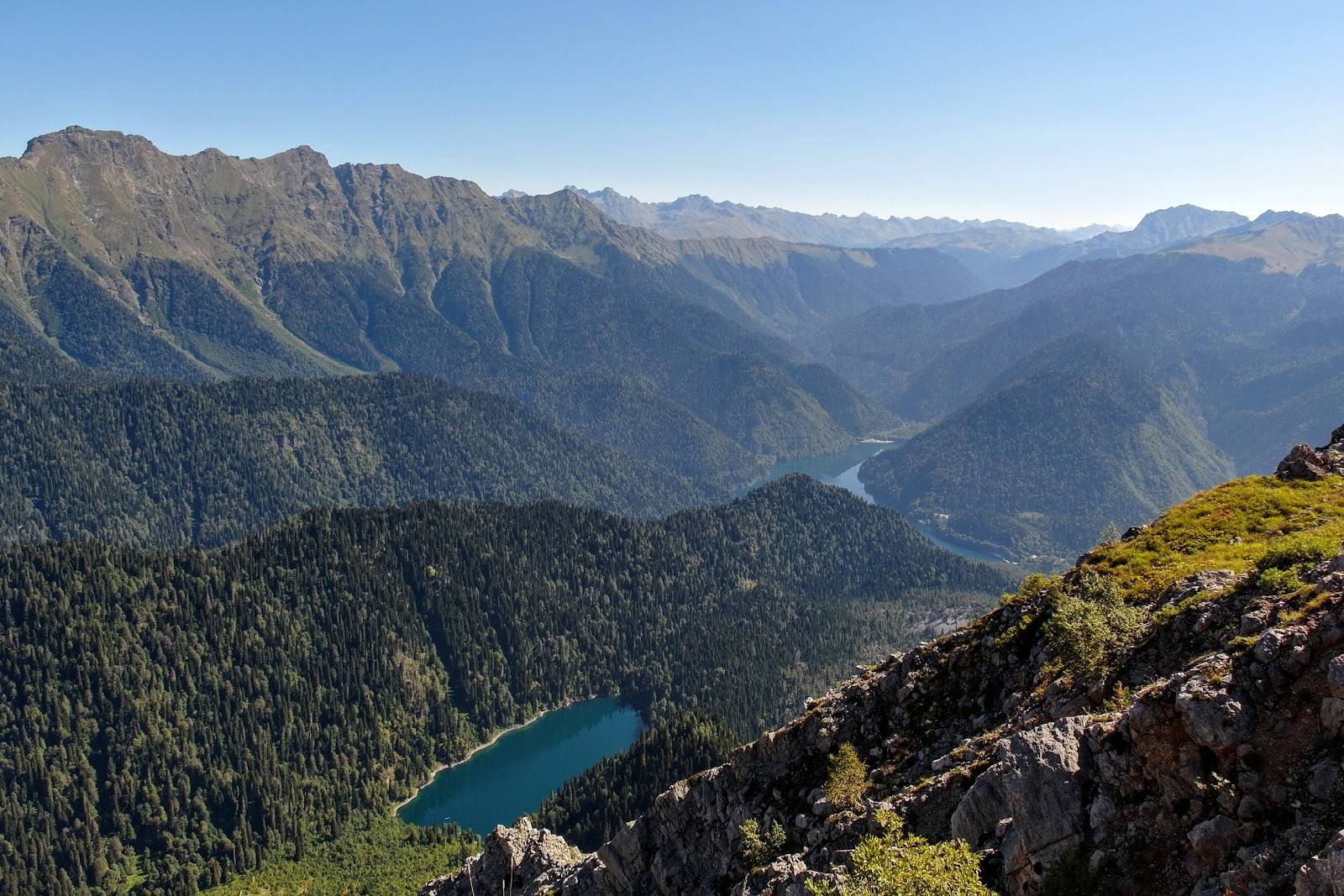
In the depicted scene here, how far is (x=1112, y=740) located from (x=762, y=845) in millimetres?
21426

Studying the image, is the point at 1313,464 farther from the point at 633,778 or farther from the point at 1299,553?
the point at 633,778

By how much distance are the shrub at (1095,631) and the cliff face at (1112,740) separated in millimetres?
125

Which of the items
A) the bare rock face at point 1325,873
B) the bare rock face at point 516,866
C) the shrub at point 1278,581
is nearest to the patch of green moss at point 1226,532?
the shrub at point 1278,581

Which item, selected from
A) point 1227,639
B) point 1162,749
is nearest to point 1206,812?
point 1162,749

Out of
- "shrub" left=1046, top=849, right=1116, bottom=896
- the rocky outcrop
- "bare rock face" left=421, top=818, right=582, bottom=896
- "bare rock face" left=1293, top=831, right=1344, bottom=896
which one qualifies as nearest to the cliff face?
"bare rock face" left=1293, top=831, right=1344, bottom=896

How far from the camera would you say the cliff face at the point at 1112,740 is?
91.8 feet

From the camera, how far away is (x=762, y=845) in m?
47.4

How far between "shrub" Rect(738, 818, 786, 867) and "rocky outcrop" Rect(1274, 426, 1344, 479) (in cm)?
3620

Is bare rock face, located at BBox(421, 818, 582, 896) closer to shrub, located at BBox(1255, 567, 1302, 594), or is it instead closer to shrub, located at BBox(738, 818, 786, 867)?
shrub, located at BBox(738, 818, 786, 867)

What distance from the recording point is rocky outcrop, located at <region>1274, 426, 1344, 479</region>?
168 ft

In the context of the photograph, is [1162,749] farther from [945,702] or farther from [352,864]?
[352,864]

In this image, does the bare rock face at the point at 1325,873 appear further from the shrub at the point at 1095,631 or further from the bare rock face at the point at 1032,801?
the shrub at the point at 1095,631

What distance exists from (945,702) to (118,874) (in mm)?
181933

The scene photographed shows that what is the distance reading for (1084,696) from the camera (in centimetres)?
3862
